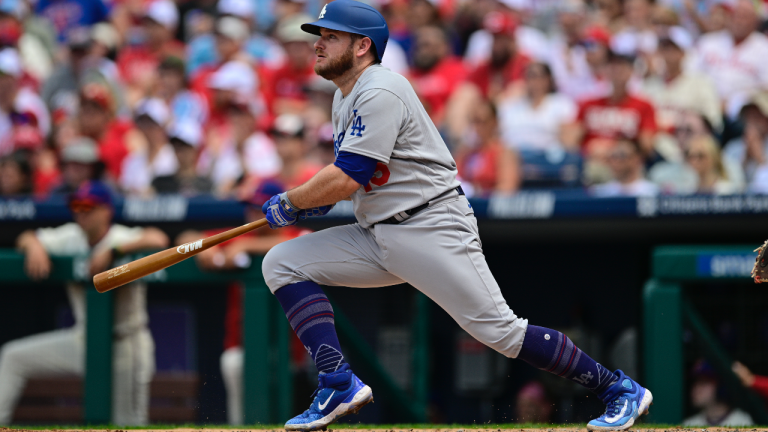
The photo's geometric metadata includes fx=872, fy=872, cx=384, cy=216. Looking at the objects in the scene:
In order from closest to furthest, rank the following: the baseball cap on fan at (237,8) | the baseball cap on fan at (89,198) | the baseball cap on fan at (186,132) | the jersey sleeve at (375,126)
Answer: the jersey sleeve at (375,126) → the baseball cap on fan at (89,198) → the baseball cap on fan at (186,132) → the baseball cap on fan at (237,8)

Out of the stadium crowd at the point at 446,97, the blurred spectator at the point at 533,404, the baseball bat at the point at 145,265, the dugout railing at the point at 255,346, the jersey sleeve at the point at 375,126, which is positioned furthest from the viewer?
the stadium crowd at the point at 446,97

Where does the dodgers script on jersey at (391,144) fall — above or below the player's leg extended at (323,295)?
above

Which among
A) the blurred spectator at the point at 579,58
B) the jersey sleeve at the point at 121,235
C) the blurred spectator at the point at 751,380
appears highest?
the blurred spectator at the point at 579,58

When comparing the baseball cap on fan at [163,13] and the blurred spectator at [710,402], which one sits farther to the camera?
the baseball cap on fan at [163,13]

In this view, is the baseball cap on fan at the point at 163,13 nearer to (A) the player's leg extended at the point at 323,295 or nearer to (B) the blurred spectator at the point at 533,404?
(B) the blurred spectator at the point at 533,404

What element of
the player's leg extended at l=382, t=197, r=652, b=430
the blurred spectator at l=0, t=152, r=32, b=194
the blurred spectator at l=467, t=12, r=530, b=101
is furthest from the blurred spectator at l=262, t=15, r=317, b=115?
the player's leg extended at l=382, t=197, r=652, b=430

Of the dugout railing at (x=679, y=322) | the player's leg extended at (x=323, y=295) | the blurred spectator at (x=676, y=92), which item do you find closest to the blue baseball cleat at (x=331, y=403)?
the player's leg extended at (x=323, y=295)
